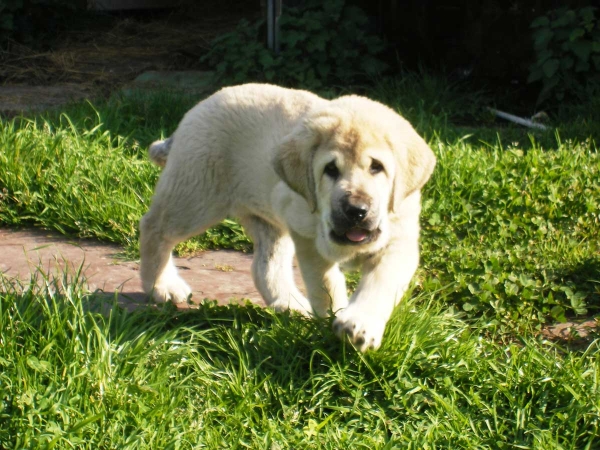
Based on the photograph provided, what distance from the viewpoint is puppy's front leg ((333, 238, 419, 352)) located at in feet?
11.0

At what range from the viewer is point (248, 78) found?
8.17 m

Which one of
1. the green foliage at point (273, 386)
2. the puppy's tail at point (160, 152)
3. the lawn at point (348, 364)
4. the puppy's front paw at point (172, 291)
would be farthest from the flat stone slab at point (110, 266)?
the green foliage at point (273, 386)

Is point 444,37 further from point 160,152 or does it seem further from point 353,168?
point 353,168

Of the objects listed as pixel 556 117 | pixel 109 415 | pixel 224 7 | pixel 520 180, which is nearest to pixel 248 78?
pixel 556 117

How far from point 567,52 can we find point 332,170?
15.1ft

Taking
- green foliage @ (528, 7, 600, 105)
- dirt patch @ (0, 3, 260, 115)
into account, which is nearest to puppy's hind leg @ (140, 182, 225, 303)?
dirt patch @ (0, 3, 260, 115)

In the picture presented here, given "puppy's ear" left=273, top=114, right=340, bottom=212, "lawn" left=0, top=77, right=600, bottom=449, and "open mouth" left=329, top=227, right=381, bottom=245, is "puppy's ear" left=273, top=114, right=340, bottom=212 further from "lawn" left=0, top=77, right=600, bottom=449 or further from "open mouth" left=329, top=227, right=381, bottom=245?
"lawn" left=0, top=77, right=600, bottom=449

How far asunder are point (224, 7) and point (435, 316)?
30.6 ft

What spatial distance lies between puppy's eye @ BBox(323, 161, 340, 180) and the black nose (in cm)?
21

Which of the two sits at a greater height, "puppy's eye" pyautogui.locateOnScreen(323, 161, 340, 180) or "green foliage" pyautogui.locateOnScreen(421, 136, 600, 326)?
"puppy's eye" pyautogui.locateOnScreen(323, 161, 340, 180)

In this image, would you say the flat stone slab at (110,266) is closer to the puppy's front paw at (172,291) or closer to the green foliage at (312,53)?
the puppy's front paw at (172,291)

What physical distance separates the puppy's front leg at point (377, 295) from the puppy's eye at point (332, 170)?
15.7 inches

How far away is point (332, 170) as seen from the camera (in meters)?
3.64

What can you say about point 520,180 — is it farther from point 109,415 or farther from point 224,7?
point 224,7
